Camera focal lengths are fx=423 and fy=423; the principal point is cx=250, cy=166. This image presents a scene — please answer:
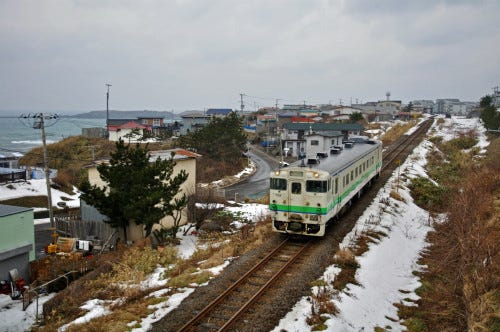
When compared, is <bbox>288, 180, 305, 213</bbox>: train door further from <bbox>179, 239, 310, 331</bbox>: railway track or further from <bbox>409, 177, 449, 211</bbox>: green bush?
<bbox>409, 177, 449, 211</bbox>: green bush

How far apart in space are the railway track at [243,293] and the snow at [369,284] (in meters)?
0.91

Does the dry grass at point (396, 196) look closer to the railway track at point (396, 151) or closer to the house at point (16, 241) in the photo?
the railway track at point (396, 151)

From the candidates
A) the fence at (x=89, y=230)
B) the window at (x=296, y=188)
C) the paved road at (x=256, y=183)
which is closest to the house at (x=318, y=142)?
the paved road at (x=256, y=183)

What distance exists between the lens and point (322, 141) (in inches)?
1900

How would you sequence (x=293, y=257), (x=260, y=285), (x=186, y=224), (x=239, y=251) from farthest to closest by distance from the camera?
(x=186, y=224) < (x=239, y=251) < (x=293, y=257) < (x=260, y=285)

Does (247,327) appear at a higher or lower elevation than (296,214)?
lower

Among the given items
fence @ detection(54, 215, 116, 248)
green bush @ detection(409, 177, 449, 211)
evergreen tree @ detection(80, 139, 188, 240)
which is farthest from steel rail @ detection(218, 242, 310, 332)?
green bush @ detection(409, 177, 449, 211)

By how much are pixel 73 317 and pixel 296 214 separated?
24.7ft

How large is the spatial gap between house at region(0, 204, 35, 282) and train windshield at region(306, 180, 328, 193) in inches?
431

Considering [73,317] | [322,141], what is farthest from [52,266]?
[322,141]

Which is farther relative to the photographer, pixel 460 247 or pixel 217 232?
pixel 217 232

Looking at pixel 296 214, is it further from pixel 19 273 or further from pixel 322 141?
pixel 322 141

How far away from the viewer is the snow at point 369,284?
9.34 m

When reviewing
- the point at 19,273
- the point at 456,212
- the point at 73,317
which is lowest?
the point at 19,273
